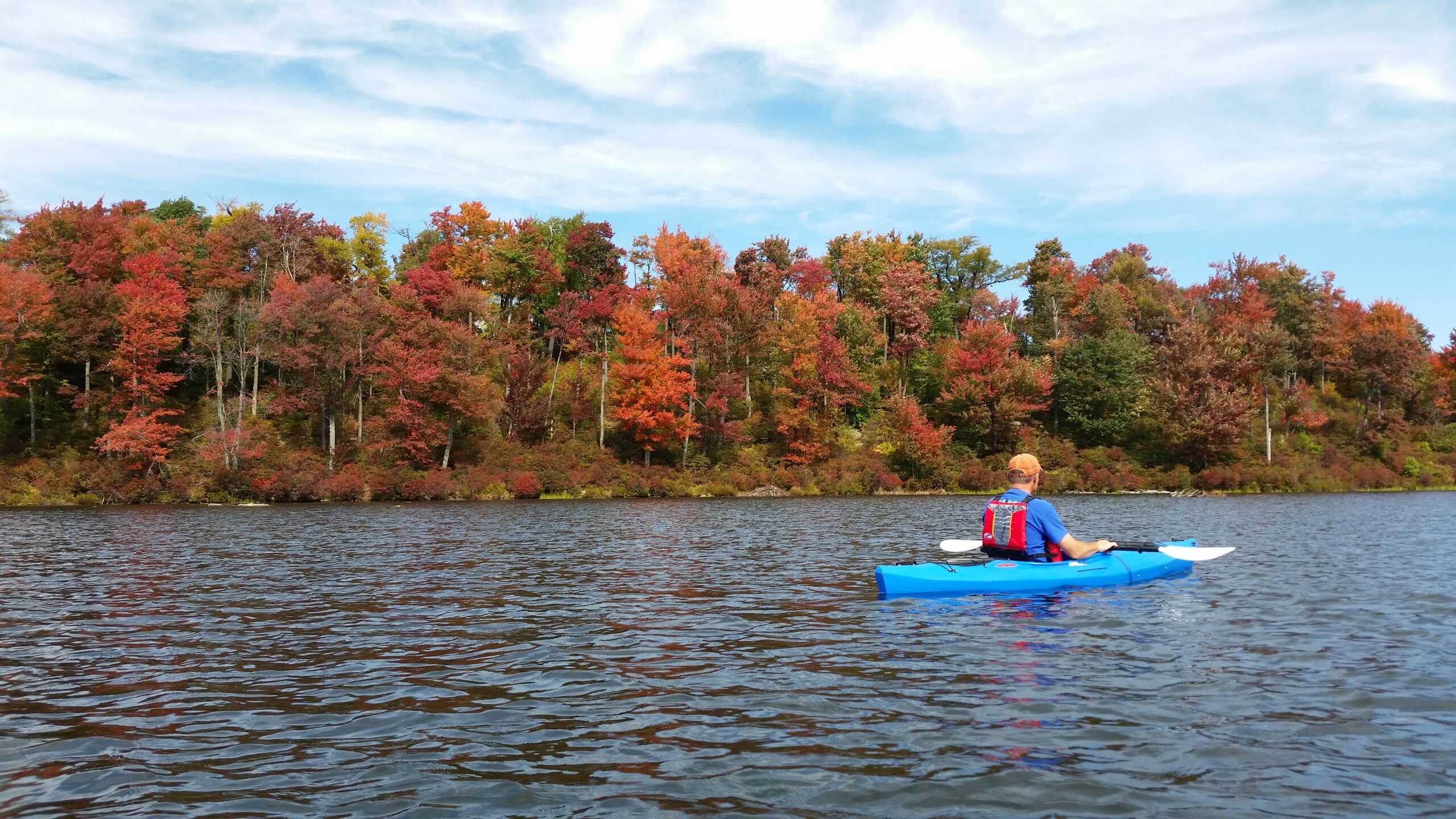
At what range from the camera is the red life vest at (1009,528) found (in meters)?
13.6

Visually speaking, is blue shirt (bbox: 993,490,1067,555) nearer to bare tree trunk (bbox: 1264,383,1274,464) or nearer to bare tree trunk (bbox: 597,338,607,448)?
bare tree trunk (bbox: 597,338,607,448)

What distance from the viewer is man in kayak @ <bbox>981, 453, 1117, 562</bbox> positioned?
44.1 ft

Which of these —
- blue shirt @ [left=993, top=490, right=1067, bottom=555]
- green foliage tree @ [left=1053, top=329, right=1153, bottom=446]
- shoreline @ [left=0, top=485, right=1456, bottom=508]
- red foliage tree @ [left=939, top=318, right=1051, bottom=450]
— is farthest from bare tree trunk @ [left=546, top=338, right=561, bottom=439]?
blue shirt @ [left=993, top=490, right=1067, bottom=555]

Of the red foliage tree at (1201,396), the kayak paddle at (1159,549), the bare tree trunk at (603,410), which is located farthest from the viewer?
the red foliage tree at (1201,396)

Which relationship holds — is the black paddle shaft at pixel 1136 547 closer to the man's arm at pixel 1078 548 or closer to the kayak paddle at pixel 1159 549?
the kayak paddle at pixel 1159 549

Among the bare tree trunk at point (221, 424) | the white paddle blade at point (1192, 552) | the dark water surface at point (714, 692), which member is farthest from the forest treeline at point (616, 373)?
the white paddle blade at point (1192, 552)

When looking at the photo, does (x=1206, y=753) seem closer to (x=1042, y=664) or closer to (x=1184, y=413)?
(x=1042, y=664)

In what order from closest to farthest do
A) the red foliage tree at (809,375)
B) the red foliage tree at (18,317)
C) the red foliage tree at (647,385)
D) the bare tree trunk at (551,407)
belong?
the red foliage tree at (18,317) < the red foliage tree at (647,385) < the red foliage tree at (809,375) < the bare tree trunk at (551,407)

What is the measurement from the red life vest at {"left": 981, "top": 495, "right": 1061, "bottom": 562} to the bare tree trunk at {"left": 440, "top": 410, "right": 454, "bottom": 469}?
39.2 meters

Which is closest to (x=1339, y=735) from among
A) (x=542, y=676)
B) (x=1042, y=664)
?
(x=1042, y=664)

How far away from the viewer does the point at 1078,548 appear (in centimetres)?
1376

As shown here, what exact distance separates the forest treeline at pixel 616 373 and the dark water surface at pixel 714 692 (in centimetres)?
3155

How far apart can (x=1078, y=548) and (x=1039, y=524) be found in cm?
80

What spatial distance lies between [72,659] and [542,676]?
17.3 ft
